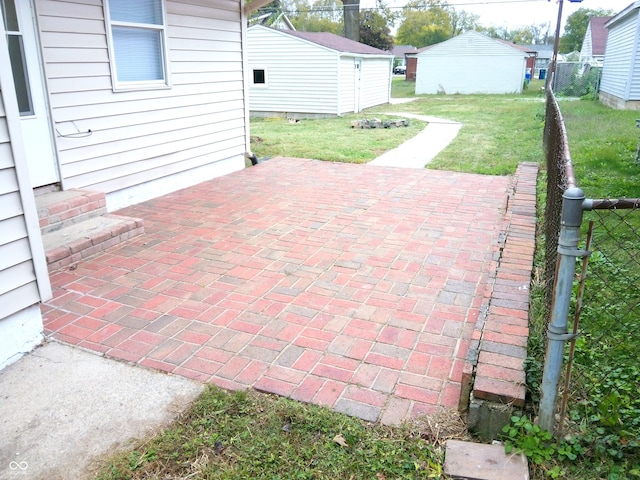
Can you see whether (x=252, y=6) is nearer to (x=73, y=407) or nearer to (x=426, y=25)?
(x=73, y=407)

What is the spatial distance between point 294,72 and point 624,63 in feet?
36.5

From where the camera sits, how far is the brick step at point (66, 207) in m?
4.73

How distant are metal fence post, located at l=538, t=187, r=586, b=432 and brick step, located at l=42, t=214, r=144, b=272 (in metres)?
3.83

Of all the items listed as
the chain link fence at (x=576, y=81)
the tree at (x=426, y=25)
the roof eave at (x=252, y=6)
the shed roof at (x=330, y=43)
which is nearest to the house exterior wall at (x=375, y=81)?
the shed roof at (x=330, y=43)

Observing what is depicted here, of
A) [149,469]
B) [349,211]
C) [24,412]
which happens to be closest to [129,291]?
[24,412]

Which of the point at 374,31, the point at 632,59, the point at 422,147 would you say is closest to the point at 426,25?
the point at 374,31

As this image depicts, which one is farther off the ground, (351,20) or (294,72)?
(351,20)

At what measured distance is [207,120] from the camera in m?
7.74

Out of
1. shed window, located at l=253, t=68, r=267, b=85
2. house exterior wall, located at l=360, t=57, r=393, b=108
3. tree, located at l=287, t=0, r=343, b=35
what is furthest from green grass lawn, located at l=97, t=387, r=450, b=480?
tree, located at l=287, t=0, r=343, b=35

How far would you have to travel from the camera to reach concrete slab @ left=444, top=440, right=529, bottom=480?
7.14ft

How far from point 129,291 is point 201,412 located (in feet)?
5.66

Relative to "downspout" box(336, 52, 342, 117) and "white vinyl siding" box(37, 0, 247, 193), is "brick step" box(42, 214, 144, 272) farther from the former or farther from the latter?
"downspout" box(336, 52, 342, 117)

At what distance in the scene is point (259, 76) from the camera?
19734mm

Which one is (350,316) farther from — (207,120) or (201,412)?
(207,120)
